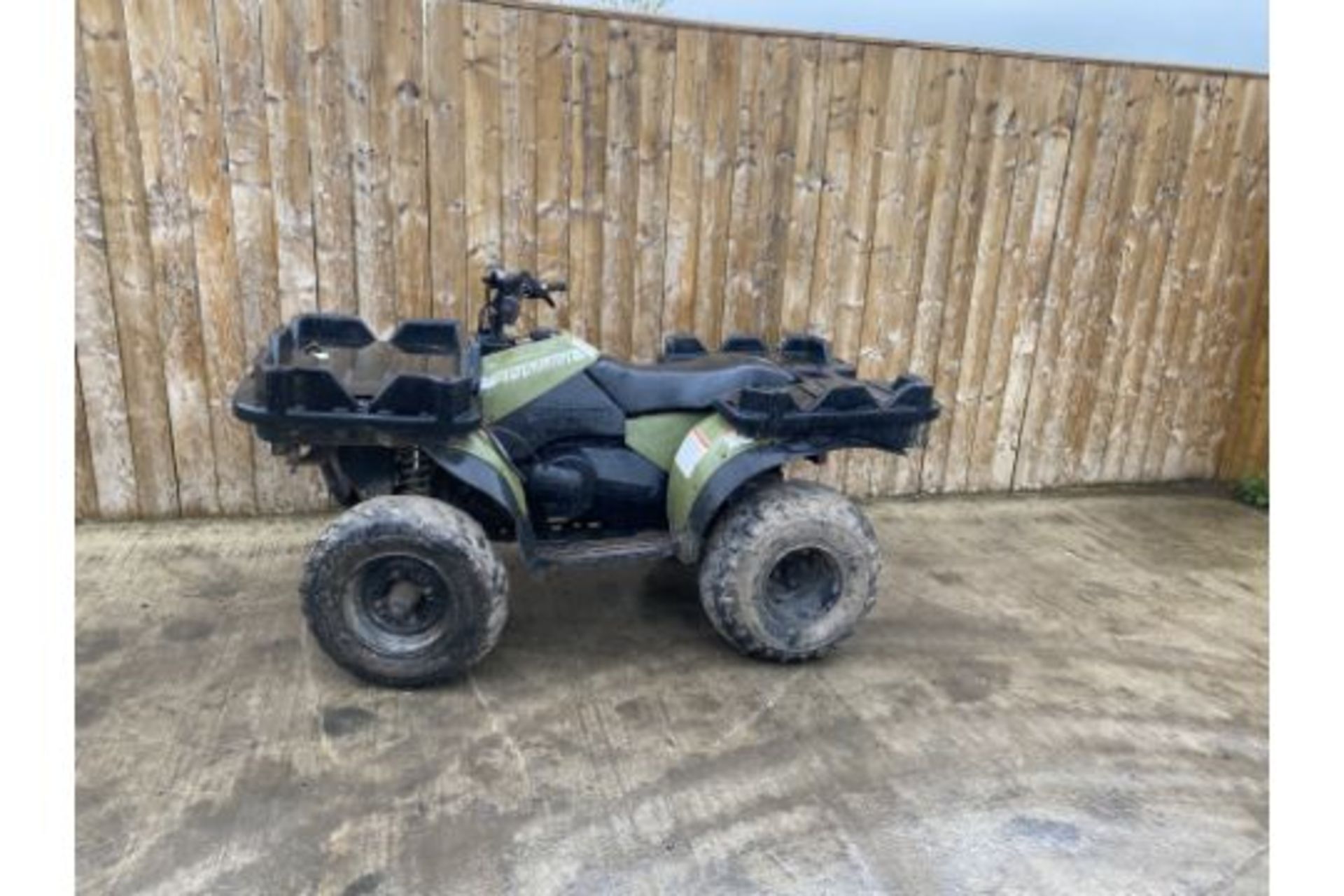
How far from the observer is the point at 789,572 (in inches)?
154

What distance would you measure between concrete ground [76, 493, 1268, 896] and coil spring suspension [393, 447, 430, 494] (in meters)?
→ 0.70

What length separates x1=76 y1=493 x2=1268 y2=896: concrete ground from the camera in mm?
2740

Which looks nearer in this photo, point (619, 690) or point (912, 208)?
point (619, 690)

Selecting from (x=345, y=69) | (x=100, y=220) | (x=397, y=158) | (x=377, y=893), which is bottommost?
(x=377, y=893)

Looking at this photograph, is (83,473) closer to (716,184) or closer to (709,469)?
(709,469)

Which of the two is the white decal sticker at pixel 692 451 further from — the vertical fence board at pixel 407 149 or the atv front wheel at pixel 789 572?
the vertical fence board at pixel 407 149

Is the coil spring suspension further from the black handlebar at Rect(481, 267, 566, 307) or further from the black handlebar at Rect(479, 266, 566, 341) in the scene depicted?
the black handlebar at Rect(481, 267, 566, 307)

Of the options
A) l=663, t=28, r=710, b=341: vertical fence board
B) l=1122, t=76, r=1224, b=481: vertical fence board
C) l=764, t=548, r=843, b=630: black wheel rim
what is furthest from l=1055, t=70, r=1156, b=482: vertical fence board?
l=764, t=548, r=843, b=630: black wheel rim

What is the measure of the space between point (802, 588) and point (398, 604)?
1548mm

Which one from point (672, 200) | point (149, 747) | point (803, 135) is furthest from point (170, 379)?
point (803, 135)

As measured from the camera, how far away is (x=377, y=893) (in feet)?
8.43

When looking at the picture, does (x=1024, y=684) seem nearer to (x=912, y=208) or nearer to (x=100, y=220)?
(x=912, y=208)

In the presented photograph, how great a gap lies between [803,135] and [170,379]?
3.31 m

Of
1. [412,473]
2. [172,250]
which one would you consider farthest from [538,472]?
[172,250]
